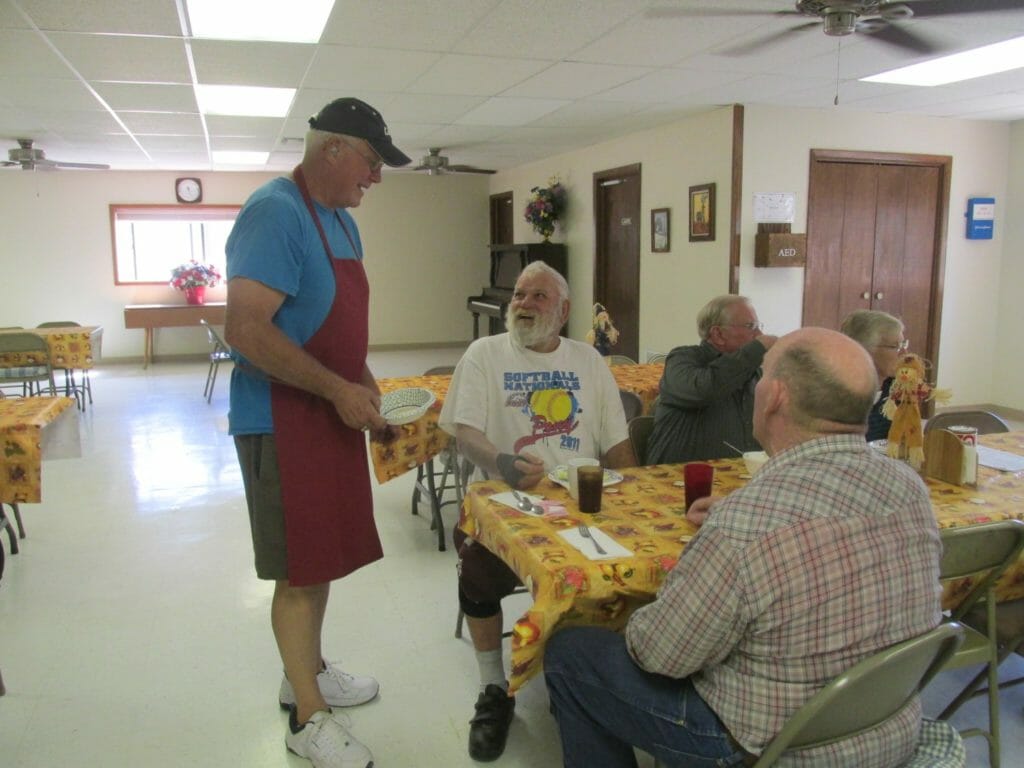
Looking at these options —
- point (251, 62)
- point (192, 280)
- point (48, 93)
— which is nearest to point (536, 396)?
point (251, 62)

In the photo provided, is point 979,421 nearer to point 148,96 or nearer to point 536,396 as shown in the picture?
point 536,396

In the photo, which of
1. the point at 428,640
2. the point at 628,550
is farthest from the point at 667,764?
the point at 428,640

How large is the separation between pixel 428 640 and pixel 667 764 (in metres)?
1.31

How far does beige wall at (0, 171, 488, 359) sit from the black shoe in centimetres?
810

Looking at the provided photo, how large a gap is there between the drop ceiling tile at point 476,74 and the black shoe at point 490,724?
9.98 ft

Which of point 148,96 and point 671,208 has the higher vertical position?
point 148,96

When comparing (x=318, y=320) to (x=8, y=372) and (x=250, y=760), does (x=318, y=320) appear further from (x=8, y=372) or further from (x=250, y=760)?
(x=8, y=372)

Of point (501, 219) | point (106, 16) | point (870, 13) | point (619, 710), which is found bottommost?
point (619, 710)

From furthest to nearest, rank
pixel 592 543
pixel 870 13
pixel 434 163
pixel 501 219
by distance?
pixel 501 219
pixel 434 163
pixel 870 13
pixel 592 543

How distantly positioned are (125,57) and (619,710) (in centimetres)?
385

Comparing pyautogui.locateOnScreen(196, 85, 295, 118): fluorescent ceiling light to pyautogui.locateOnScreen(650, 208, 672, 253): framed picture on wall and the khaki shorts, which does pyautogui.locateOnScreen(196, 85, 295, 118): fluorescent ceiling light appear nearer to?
pyautogui.locateOnScreen(650, 208, 672, 253): framed picture on wall

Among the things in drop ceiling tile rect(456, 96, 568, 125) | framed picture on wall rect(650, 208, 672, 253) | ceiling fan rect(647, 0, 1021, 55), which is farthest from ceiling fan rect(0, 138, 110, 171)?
ceiling fan rect(647, 0, 1021, 55)

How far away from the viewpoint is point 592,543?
5.01 ft

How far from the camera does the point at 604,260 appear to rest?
707 centimetres
